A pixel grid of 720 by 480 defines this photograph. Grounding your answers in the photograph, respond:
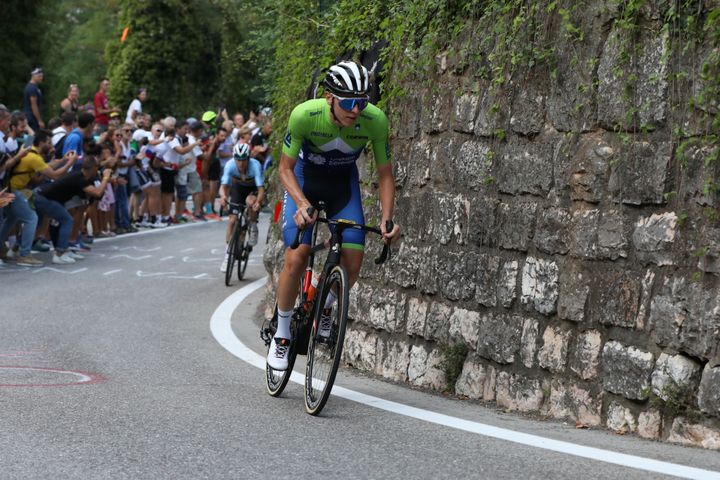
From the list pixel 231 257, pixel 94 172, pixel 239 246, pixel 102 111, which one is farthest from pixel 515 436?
pixel 102 111

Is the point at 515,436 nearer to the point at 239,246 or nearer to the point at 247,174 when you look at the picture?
the point at 239,246

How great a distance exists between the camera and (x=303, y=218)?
739 cm

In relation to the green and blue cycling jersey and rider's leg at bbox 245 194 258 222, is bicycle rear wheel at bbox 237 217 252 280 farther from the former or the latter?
the green and blue cycling jersey

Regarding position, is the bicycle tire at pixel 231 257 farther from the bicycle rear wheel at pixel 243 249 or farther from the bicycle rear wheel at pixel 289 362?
the bicycle rear wheel at pixel 289 362

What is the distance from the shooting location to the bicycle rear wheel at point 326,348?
7.25 meters

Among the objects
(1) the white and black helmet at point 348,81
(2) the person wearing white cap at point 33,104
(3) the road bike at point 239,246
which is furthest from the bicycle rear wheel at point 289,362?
(2) the person wearing white cap at point 33,104

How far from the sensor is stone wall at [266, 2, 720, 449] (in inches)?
256

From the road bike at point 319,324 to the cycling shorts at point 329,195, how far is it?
0.25 ft

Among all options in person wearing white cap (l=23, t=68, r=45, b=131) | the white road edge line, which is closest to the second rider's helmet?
the white road edge line

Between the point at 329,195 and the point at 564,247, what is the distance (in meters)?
1.58

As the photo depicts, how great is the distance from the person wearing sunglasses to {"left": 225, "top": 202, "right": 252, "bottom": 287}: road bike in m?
8.42

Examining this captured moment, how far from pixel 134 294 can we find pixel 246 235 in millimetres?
2323

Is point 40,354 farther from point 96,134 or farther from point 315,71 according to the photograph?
point 96,134

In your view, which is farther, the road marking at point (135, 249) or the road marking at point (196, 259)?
the road marking at point (135, 249)
